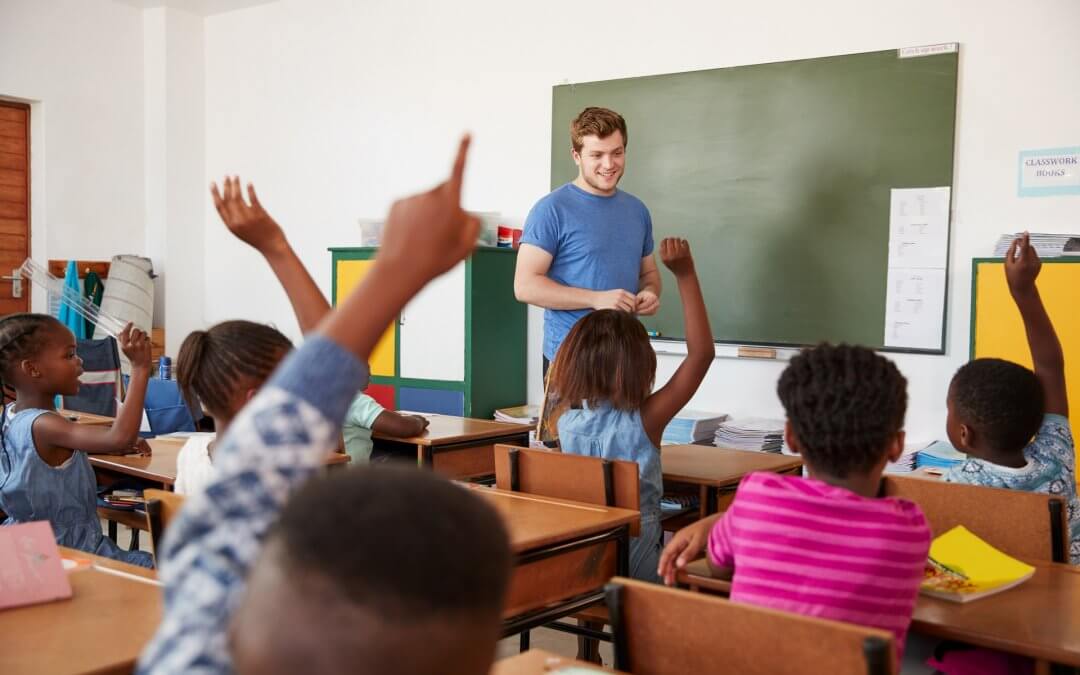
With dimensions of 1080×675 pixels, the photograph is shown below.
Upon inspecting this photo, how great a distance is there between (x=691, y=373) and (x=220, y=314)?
5.33m

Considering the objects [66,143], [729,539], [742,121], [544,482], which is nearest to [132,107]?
[66,143]

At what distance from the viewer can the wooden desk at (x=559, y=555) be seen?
2.18m

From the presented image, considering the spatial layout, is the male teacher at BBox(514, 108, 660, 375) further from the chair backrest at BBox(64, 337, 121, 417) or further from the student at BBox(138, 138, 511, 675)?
the chair backrest at BBox(64, 337, 121, 417)

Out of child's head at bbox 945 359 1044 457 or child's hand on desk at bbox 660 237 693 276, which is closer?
child's head at bbox 945 359 1044 457

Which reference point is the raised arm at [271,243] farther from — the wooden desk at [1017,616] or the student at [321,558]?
the wooden desk at [1017,616]

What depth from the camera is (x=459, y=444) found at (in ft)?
12.0

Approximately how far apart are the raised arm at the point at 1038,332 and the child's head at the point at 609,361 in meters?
0.94

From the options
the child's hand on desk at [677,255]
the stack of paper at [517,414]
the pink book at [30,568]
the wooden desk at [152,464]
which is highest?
the child's hand on desk at [677,255]

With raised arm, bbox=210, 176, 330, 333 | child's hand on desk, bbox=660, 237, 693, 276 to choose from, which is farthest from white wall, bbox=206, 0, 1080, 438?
raised arm, bbox=210, 176, 330, 333

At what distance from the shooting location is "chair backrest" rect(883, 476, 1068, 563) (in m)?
2.08

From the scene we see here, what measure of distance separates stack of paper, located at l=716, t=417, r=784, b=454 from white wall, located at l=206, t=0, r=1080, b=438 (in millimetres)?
196

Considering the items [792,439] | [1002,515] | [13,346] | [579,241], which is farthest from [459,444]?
[792,439]

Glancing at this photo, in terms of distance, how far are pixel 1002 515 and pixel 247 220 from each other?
168cm

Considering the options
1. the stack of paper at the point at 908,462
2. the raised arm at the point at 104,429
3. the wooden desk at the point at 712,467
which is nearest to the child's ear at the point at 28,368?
the raised arm at the point at 104,429
